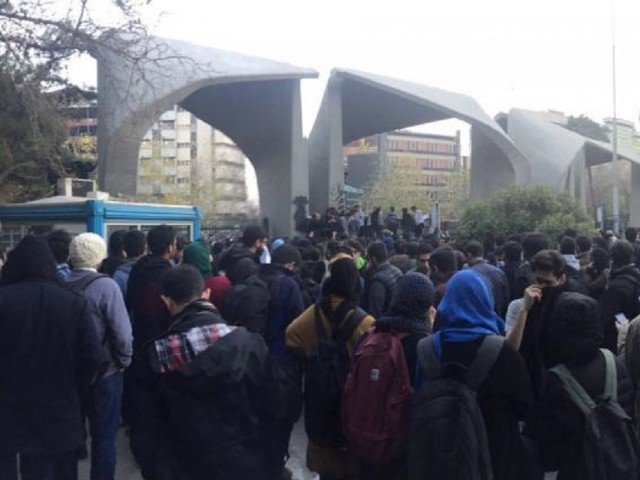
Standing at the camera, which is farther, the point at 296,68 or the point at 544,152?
the point at 544,152

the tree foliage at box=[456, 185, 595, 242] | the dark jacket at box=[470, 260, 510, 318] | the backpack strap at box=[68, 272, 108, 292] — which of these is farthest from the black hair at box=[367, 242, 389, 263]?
the tree foliage at box=[456, 185, 595, 242]

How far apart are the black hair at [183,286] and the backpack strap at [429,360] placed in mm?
1035

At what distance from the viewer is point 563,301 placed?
3.43 metres

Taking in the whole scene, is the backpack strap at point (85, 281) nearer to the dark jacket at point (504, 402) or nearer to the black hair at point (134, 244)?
the black hair at point (134, 244)

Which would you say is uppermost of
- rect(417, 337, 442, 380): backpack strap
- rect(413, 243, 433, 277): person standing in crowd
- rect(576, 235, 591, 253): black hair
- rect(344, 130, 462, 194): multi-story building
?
rect(344, 130, 462, 194): multi-story building

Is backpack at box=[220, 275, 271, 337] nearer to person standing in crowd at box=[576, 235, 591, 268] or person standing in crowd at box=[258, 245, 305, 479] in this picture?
person standing in crowd at box=[258, 245, 305, 479]

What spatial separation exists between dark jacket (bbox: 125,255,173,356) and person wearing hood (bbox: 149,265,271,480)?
76.7 inches

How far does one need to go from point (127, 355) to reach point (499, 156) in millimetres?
30636

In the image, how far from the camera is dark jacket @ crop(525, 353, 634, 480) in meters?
3.24

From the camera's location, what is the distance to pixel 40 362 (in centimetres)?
374

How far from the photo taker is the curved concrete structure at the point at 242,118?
66.4ft

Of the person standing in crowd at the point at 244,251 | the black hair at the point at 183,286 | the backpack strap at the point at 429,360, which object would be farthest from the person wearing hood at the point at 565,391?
→ the person standing in crowd at the point at 244,251

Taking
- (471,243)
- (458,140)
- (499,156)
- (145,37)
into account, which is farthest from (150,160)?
(458,140)

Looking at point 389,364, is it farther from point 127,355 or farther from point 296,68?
point 296,68
